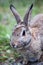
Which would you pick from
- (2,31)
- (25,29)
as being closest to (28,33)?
(25,29)

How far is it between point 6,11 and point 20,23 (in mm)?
5039

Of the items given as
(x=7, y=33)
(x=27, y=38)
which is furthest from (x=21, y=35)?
(x=7, y=33)

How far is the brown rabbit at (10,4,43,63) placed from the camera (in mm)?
8375

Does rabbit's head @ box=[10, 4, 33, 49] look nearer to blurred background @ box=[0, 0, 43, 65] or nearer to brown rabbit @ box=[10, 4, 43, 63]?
brown rabbit @ box=[10, 4, 43, 63]

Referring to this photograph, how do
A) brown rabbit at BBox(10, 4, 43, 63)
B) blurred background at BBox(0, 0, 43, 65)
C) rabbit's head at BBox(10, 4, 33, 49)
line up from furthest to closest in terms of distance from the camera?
blurred background at BBox(0, 0, 43, 65) → brown rabbit at BBox(10, 4, 43, 63) → rabbit's head at BBox(10, 4, 33, 49)

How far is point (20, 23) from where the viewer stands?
8734 mm

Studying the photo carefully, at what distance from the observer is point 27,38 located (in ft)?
28.0

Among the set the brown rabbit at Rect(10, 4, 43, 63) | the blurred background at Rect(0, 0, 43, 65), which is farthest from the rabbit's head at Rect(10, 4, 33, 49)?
the blurred background at Rect(0, 0, 43, 65)

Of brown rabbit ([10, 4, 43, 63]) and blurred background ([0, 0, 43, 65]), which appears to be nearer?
brown rabbit ([10, 4, 43, 63])

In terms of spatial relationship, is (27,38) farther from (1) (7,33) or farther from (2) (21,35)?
(1) (7,33)

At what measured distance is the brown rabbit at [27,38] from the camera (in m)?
8.38

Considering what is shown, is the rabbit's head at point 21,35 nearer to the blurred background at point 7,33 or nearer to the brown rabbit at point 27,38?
the brown rabbit at point 27,38

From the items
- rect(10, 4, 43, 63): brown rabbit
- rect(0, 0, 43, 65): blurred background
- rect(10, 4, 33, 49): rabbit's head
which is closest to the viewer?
rect(10, 4, 33, 49): rabbit's head

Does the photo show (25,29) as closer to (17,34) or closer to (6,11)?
(17,34)
